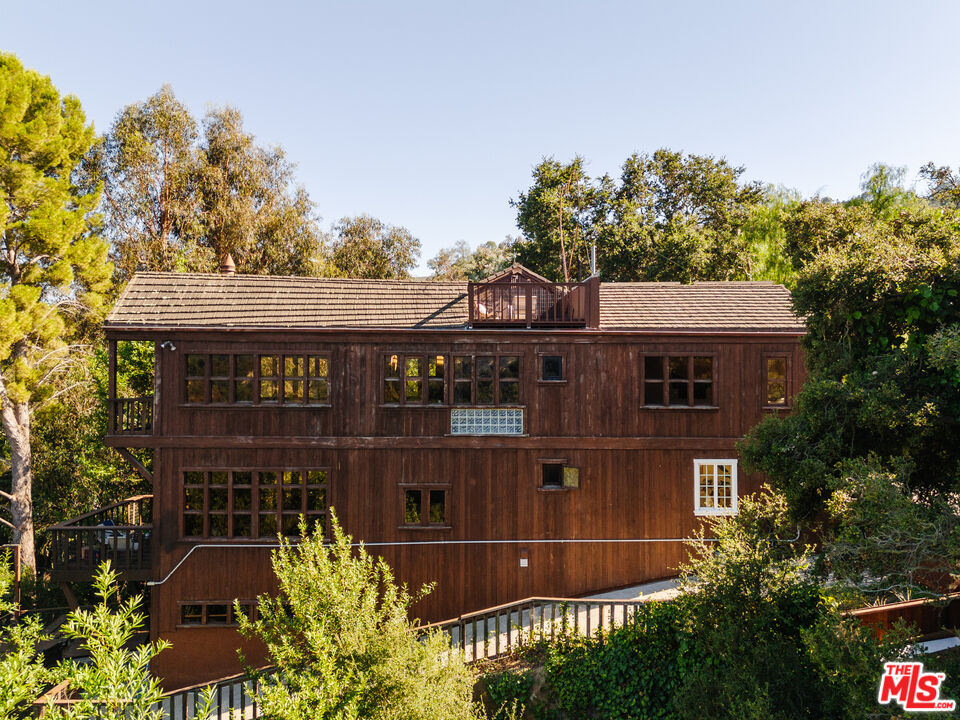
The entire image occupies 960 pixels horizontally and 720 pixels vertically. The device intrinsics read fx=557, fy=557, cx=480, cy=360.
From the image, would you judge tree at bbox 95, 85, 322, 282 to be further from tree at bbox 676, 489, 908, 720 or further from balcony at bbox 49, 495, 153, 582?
tree at bbox 676, 489, 908, 720

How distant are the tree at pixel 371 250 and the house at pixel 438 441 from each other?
19.9 m

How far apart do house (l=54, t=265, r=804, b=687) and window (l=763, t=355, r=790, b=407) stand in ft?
0.14

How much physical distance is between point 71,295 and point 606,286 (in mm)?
21733

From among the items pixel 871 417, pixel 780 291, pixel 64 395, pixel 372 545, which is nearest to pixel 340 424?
pixel 372 545

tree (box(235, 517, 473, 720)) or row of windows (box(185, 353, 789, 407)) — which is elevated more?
row of windows (box(185, 353, 789, 407))

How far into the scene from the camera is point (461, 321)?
14.4 meters

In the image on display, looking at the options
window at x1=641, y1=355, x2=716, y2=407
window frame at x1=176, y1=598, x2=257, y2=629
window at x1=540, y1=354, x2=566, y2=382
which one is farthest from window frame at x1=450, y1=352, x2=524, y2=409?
window frame at x1=176, y1=598, x2=257, y2=629

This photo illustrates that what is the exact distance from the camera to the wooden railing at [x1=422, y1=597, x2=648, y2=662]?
1073cm

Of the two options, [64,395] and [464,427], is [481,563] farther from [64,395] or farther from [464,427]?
[64,395]

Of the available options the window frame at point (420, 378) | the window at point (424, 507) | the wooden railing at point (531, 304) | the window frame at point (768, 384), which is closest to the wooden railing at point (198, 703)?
the window at point (424, 507)

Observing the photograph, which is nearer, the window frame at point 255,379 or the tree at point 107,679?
the tree at point 107,679

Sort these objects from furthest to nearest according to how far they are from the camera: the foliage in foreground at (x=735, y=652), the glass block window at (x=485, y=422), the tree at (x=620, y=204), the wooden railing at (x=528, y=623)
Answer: the tree at (x=620, y=204)
the glass block window at (x=485, y=422)
the wooden railing at (x=528, y=623)
the foliage in foreground at (x=735, y=652)

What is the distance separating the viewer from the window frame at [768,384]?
14.0 metres

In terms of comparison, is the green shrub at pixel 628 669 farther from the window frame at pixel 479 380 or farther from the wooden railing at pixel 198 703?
A: the window frame at pixel 479 380
